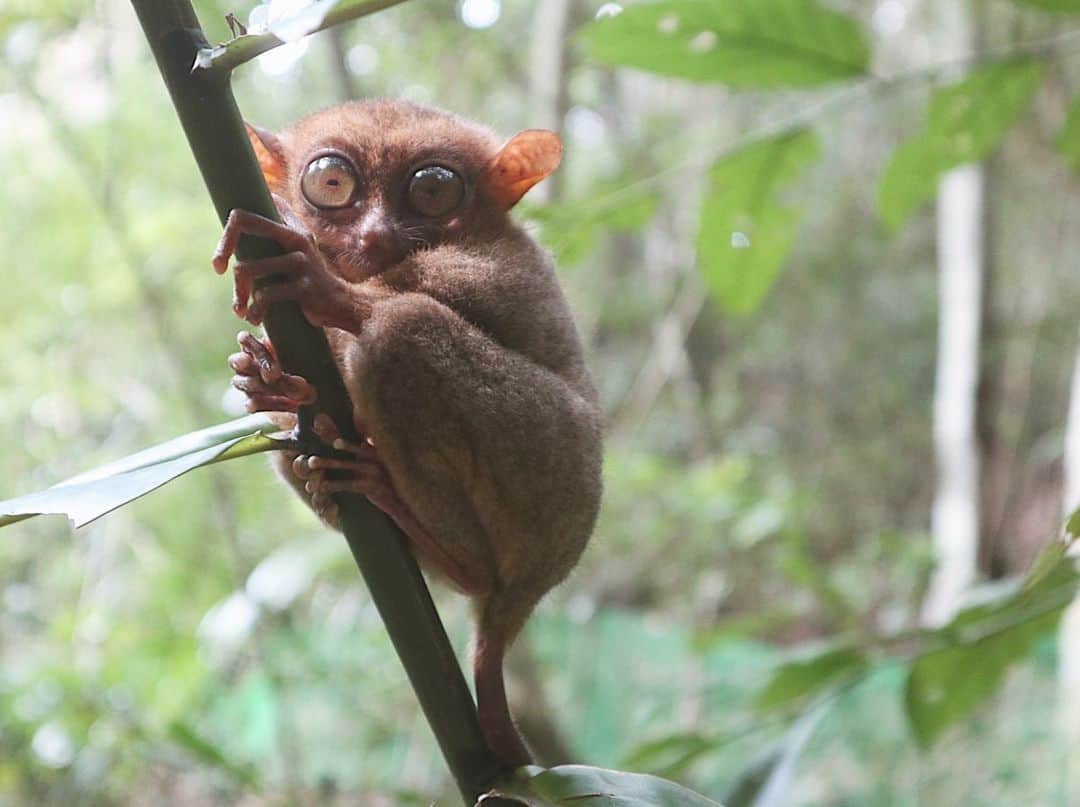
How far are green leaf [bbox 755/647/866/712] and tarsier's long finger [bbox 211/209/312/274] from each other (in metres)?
1.53

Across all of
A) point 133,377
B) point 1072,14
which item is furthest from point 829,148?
point 1072,14

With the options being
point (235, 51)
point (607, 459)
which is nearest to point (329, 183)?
point (235, 51)

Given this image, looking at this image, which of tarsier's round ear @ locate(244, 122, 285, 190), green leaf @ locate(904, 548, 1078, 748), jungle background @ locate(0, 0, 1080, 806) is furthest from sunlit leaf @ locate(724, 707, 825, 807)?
tarsier's round ear @ locate(244, 122, 285, 190)

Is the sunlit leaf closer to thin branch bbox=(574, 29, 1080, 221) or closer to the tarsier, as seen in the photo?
the tarsier

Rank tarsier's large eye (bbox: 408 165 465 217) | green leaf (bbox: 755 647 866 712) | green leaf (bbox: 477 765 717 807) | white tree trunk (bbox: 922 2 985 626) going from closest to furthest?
green leaf (bbox: 477 765 717 807) < tarsier's large eye (bbox: 408 165 465 217) < green leaf (bbox: 755 647 866 712) < white tree trunk (bbox: 922 2 985 626)

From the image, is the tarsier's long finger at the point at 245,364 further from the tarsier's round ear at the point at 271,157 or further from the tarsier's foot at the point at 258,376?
the tarsier's round ear at the point at 271,157

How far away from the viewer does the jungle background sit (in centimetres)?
270

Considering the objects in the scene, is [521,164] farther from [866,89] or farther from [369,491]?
[866,89]

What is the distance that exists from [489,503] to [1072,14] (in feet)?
5.32

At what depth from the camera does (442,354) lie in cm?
144

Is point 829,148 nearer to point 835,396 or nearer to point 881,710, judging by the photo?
point 835,396

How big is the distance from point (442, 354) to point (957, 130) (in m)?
1.68

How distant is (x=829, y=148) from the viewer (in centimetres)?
975

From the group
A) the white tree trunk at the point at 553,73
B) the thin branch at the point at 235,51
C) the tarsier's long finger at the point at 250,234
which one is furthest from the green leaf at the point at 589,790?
the white tree trunk at the point at 553,73
